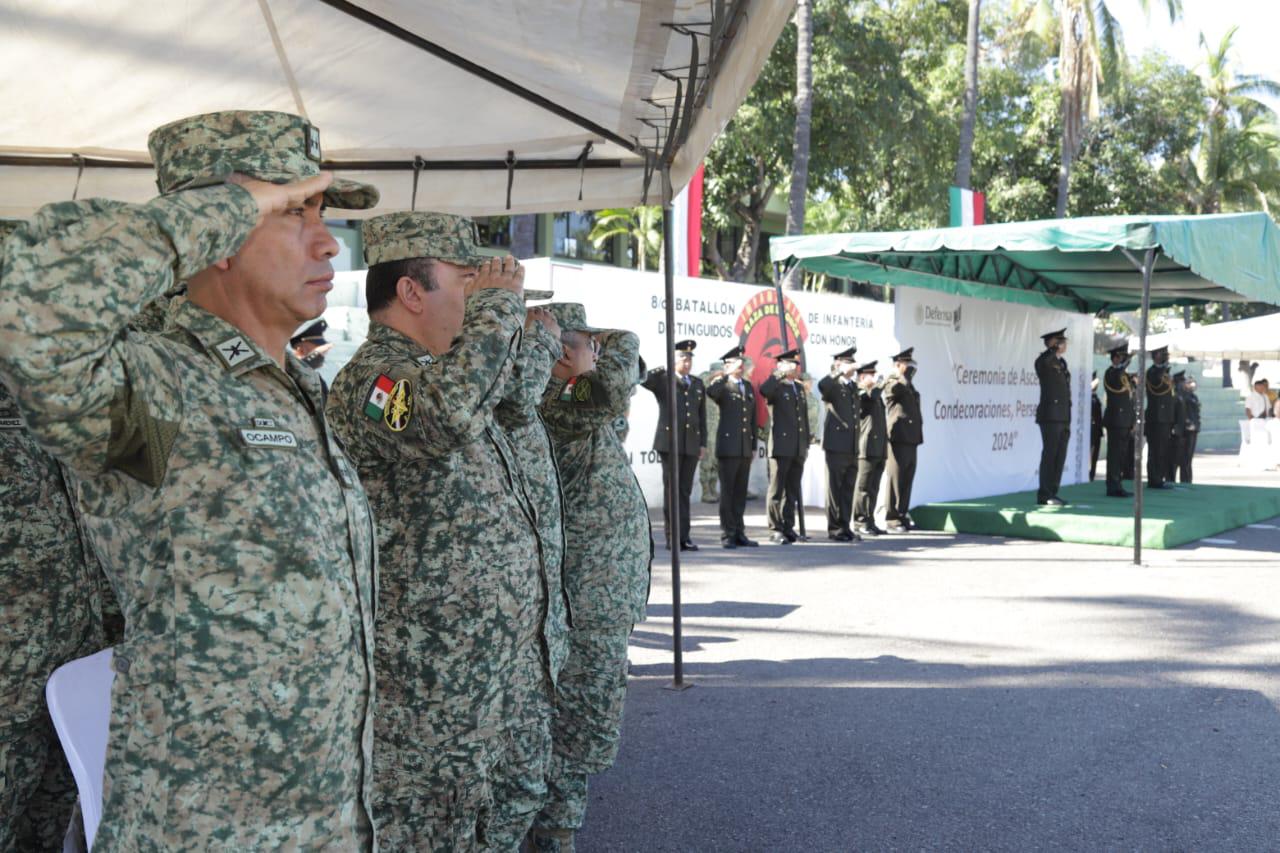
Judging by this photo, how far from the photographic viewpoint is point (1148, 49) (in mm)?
34688

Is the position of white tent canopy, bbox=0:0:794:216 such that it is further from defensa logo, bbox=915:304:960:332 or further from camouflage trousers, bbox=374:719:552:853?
defensa logo, bbox=915:304:960:332

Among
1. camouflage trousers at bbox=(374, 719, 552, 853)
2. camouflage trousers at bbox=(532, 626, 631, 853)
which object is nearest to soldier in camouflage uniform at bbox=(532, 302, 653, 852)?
camouflage trousers at bbox=(532, 626, 631, 853)

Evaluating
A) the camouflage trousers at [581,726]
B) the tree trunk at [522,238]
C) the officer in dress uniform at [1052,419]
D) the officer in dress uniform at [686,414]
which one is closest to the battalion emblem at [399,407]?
the camouflage trousers at [581,726]

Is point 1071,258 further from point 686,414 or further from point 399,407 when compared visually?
point 399,407

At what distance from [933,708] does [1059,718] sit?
1.75ft

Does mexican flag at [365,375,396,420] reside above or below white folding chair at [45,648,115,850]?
above

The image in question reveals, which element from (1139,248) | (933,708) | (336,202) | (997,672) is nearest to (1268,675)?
(997,672)

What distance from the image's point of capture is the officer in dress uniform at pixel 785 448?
10328mm

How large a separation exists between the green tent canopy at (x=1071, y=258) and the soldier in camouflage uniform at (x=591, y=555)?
6431 millimetres

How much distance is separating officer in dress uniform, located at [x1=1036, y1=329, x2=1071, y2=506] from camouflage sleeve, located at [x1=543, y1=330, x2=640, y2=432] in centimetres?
977

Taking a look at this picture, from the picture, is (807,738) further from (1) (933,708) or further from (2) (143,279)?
(2) (143,279)

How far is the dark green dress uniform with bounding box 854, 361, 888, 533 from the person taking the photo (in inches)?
433

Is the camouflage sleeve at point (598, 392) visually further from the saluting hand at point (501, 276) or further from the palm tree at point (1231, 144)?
the palm tree at point (1231, 144)

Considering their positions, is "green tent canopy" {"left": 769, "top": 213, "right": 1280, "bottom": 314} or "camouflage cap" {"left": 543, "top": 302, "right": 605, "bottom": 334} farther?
"green tent canopy" {"left": 769, "top": 213, "right": 1280, "bottom": 314}
